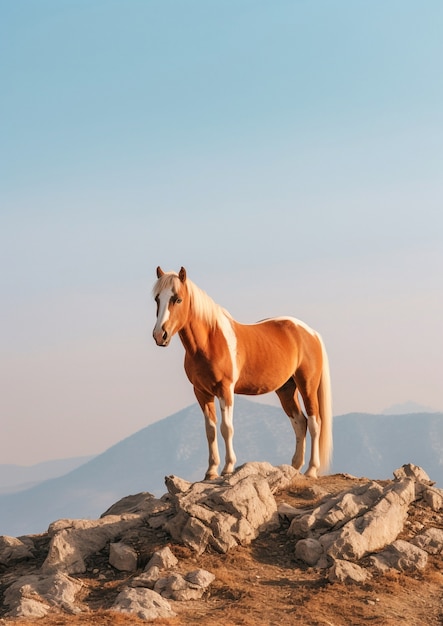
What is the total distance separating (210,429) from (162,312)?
2.64 metres

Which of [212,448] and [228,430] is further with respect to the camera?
[212,448]

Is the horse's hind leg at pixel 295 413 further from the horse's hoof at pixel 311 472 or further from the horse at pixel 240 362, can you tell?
the horse's hoof at pixel 311 472

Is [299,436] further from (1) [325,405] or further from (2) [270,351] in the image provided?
(2) [270,351]

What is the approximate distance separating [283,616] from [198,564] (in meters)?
1.68

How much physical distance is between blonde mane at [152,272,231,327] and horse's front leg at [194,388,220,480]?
1.34 metres

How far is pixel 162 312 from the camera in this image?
13320 millimetres

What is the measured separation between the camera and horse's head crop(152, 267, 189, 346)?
13.3 meters

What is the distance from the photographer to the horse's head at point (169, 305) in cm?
1331

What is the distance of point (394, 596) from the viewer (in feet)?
38.1

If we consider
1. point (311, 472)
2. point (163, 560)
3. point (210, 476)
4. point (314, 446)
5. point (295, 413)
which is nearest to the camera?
point (163, 560)

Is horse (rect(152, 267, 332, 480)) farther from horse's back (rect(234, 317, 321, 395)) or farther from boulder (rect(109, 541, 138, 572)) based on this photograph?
boulder (rect(109, 541, 138, 572))

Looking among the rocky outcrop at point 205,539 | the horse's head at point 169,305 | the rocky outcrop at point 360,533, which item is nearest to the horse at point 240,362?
the horse's head at point 169,305

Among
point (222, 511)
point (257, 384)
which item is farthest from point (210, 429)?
point (222, 511)

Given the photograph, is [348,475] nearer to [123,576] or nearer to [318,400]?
[318,400]
